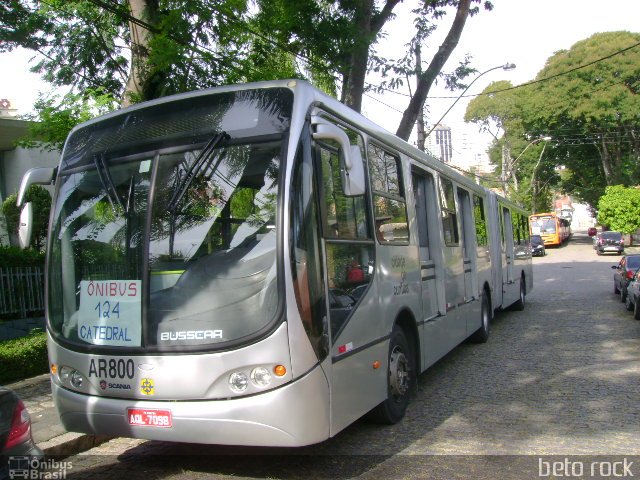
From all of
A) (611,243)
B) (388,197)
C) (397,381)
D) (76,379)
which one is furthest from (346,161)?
(611,243)

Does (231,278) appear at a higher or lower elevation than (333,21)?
lower

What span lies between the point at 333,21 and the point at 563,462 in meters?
8.99

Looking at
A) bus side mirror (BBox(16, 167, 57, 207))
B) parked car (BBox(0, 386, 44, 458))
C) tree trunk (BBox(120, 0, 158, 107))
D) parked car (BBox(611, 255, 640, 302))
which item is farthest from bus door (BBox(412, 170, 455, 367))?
parked car (BBox(611, 255, 640, 302))

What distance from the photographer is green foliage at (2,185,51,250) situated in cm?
1504

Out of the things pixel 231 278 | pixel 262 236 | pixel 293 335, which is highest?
pixel 262 236

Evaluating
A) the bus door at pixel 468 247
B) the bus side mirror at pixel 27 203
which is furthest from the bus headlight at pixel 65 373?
the bus door at pixel 468 247

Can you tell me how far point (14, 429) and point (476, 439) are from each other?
3853 mm

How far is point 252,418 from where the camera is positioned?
4.21 meters

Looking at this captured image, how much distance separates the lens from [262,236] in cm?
443

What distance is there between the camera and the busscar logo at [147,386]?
445 centimetres

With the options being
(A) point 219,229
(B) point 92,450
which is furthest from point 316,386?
(B) point 92,450

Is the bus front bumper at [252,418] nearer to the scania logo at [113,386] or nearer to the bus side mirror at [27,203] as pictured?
the scania logo at [113,386]

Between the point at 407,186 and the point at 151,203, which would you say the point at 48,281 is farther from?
the point at 407,186

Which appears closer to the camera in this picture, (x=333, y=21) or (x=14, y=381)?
(x=14, y=381)
